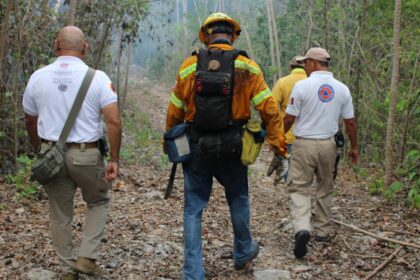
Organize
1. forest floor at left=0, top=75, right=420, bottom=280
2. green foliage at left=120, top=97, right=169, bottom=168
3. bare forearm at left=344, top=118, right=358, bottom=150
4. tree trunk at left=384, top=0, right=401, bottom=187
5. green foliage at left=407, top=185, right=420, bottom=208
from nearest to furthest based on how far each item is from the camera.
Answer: forest floor at left=0, top=75, right=420, bottom=280
bare forearm at left=344, top=118, right=358, bottom=150
green foliage at left=407, top=185, right=420, bottom=208
tree trunk at left=384, top=0, right=401, bottom=187
green foliage at left=120, top=97, right=169, bottom=168

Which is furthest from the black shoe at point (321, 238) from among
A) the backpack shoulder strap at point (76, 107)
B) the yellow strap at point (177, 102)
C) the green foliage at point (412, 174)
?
the backpack shoulder strap at point (76, 107)

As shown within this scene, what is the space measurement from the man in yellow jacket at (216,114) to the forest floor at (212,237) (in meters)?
0.82

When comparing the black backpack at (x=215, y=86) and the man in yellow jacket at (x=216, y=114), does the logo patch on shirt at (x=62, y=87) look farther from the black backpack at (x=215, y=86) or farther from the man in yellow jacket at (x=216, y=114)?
the black backpack at (x=215, y=86)

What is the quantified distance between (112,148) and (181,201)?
12.8 ft

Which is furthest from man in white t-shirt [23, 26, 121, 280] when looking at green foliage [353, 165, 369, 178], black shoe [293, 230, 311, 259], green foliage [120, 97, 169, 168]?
green foliage [353, 165, 369, 178]

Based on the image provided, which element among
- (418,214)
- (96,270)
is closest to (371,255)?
(418,214)

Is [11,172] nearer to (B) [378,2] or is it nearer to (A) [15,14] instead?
(A) [15,14]

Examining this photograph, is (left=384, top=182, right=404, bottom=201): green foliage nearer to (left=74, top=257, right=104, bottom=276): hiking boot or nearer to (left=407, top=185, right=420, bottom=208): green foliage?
(left=407, top=185, right=420, bottom=208): green foliage

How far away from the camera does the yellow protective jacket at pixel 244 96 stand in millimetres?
4086

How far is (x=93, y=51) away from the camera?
46.2 ft

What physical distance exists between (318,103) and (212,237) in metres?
1.99

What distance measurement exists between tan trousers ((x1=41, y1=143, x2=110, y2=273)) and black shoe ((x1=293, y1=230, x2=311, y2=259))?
2081 mm

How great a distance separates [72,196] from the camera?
4.25 metres

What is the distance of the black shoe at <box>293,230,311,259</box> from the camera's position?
5.25m
